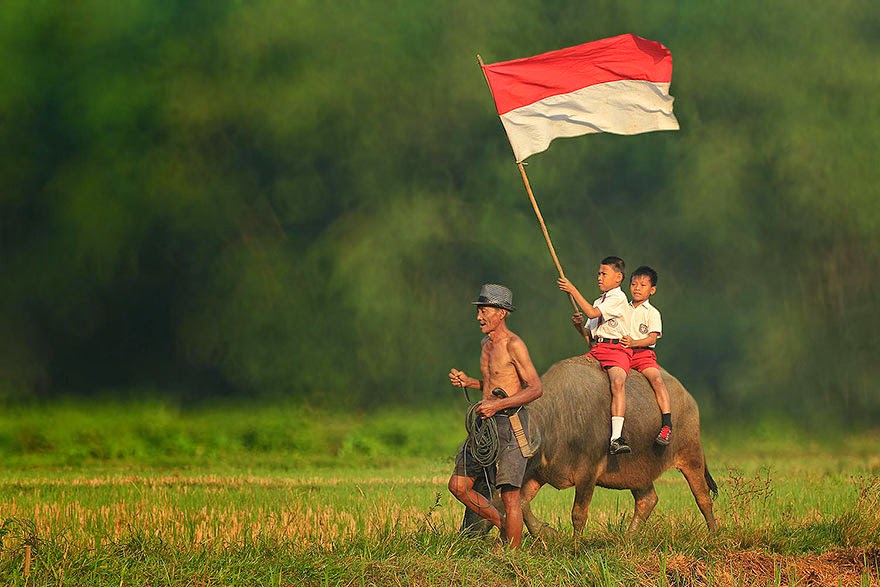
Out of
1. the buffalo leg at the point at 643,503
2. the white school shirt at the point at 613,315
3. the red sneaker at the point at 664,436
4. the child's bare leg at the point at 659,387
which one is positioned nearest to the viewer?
the white school shirt at the point at 613,315

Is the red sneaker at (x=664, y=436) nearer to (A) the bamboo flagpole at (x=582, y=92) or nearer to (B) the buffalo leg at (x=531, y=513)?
(B) the buffalo leg at (x=531, y=513)

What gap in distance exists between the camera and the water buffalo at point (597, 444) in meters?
7.63

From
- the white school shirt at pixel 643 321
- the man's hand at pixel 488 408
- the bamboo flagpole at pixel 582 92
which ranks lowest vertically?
the man's hand at pixel 488 408

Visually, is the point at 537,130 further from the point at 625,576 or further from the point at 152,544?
the point at 152,544

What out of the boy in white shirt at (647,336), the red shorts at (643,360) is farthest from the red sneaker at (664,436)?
the red shorts at (643,360)

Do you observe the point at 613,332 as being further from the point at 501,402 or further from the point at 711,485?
the point at 711,485

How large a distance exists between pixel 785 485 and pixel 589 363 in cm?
529

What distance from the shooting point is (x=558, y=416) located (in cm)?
771

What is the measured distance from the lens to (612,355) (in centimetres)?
816

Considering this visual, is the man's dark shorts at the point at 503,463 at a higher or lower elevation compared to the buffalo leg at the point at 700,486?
higher

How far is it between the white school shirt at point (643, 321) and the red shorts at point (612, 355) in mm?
142

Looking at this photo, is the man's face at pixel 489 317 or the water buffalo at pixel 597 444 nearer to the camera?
the man's face at pixel 489 317

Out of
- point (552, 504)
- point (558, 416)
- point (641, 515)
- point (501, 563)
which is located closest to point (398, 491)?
point (552, 504)

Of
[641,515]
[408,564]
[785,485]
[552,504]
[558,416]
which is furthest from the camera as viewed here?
[785,485]
